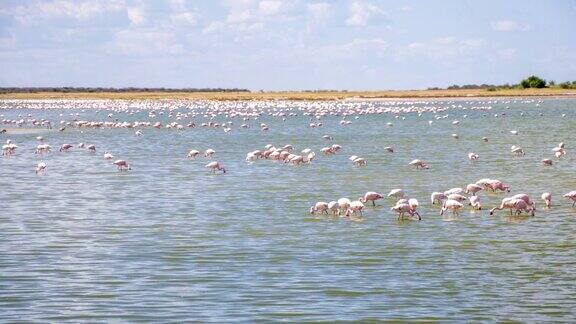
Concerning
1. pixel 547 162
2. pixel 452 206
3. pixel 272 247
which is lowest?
pixel 547 162

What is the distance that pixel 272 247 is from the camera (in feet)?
50.6

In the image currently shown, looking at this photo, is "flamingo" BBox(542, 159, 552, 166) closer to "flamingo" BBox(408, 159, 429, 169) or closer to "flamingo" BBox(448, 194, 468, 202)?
"flamingo" BBox(408, 159, 429, 169)

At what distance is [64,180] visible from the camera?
2694 cm

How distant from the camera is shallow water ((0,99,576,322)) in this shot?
11.7m

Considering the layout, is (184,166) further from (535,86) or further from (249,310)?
(535,86)

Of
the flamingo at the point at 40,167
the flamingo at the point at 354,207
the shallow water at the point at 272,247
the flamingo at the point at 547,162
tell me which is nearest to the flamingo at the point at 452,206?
the shallow water at the point at 272,247

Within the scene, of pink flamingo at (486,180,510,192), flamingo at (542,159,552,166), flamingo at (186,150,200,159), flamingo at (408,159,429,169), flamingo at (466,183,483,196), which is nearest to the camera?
flamingo at (466,183,483,196)

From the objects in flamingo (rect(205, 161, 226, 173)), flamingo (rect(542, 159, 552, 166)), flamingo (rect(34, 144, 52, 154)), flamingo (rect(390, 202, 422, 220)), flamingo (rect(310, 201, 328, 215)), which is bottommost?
flamingo (rect(34, 144, 52, 154))

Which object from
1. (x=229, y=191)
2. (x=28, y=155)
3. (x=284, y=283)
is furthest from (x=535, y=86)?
(x=284, y=283)

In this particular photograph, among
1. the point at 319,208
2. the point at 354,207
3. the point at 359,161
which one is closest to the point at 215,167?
the point at 359,161

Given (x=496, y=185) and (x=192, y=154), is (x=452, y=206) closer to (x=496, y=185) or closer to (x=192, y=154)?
(x=496, y=185)

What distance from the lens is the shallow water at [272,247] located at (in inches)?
460

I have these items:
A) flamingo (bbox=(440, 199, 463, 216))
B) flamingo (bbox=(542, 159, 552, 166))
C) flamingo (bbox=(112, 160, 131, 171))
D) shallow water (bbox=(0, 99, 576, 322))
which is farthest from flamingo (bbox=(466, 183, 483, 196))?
flamingo (bbox=(112, 160, 131, 171))

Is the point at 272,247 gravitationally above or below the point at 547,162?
above
